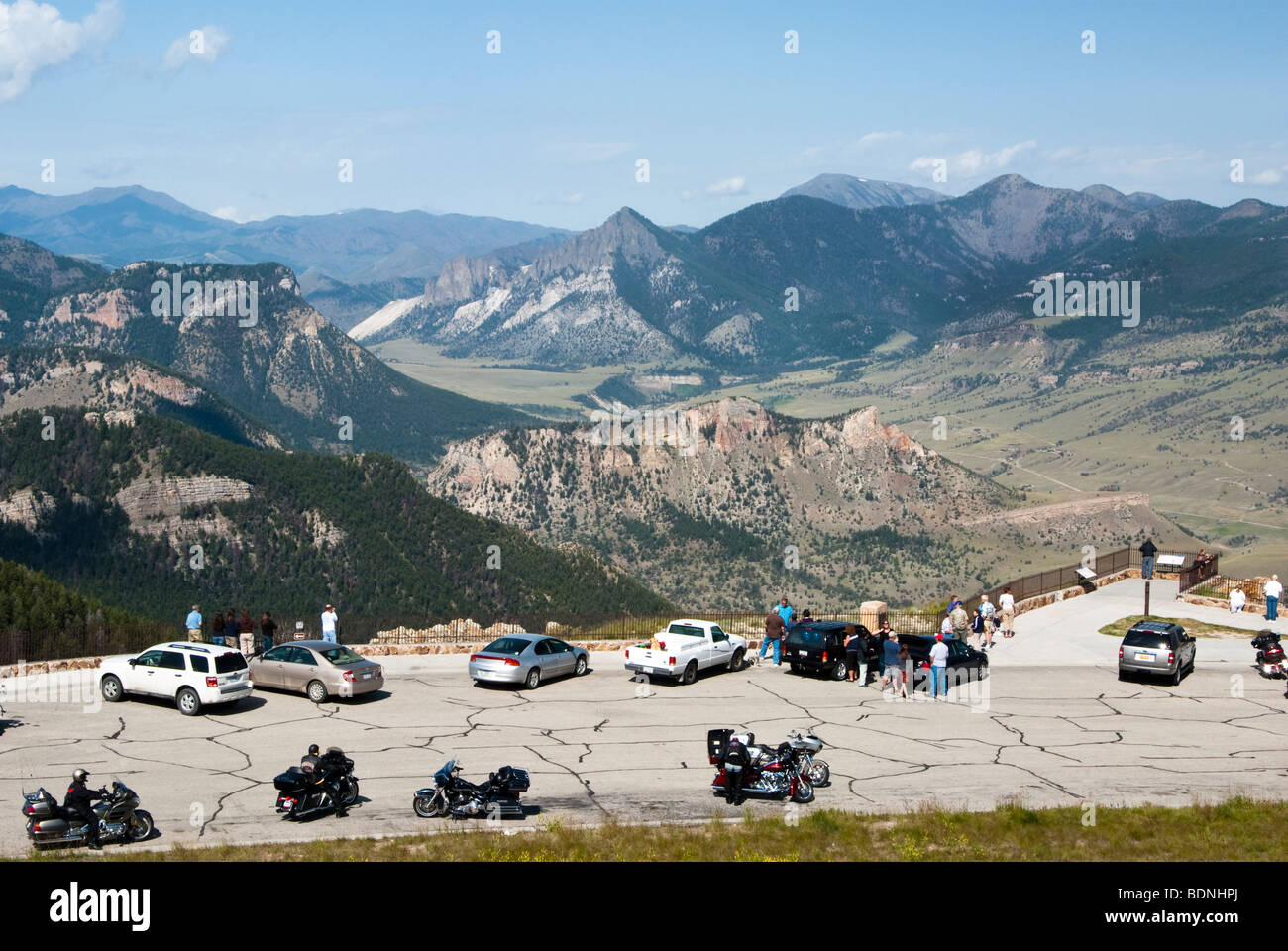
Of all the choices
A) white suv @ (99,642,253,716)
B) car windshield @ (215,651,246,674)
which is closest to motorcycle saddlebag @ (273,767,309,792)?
white suv @ (99,642,253,716)

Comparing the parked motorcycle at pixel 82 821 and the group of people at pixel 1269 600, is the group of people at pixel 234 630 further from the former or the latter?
the group of people at pixel 1269 600

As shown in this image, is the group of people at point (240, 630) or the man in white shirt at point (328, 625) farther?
the man in white shirt at point (328, 625)

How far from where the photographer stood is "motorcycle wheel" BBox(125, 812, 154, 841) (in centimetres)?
1956

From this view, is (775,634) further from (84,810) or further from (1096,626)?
(84,810)

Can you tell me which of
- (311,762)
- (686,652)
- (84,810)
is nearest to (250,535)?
(686,652)

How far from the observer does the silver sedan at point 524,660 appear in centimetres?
3294

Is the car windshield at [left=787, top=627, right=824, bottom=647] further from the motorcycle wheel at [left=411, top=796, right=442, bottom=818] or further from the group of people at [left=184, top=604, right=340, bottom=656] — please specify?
the motorcycle wheel at [left=411, top=796, right=442, bottom=818]

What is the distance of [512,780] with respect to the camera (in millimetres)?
21297

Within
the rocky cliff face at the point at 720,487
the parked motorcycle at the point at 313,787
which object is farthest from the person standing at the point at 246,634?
the rocky cliff face at the point at 720,487

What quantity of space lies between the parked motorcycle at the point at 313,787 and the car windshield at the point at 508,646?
11.9 m

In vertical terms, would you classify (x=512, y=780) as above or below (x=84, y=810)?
below

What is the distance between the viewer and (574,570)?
363 ft

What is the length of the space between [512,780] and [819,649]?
51.1ft
